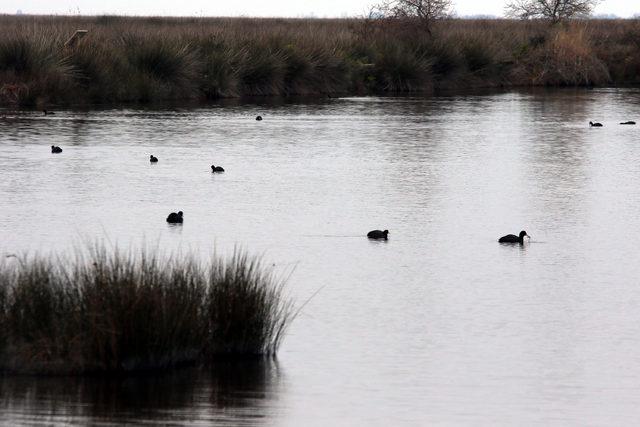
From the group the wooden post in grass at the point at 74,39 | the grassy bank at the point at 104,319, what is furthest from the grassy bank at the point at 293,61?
the grassy bank at the point at 104,319

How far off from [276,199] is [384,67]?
28.6 meters

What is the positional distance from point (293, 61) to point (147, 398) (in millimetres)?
35326

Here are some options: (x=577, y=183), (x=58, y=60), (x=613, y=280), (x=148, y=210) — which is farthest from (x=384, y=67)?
(x=613, y=280)

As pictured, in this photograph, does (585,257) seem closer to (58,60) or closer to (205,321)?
(205,321)

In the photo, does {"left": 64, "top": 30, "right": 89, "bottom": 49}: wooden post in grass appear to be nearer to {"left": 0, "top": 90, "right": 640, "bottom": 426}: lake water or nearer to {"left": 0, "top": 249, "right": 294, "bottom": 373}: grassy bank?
{"left": 0, "top": 90, "right": 640, "bottom": 426}: lake water

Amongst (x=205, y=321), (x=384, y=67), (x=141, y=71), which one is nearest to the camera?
(x=205, y=321)

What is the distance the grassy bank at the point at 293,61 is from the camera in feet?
123

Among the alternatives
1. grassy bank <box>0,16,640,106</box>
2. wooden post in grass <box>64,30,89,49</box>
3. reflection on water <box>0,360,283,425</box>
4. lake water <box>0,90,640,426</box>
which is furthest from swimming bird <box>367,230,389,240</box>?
wooden post in grass <box>64,30,89,49</box>

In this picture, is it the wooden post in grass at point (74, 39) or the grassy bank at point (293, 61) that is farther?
the wooden post in grass at point (74, 39)

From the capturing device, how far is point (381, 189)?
833 inches

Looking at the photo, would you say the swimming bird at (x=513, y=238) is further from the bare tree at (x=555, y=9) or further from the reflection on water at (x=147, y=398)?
the bare tree at (x=555, y=9)

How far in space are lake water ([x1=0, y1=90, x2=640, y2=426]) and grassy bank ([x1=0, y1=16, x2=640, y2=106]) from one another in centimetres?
458

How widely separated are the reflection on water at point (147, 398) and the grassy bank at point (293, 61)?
28.3 meters

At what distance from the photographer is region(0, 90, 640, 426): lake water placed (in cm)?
923
